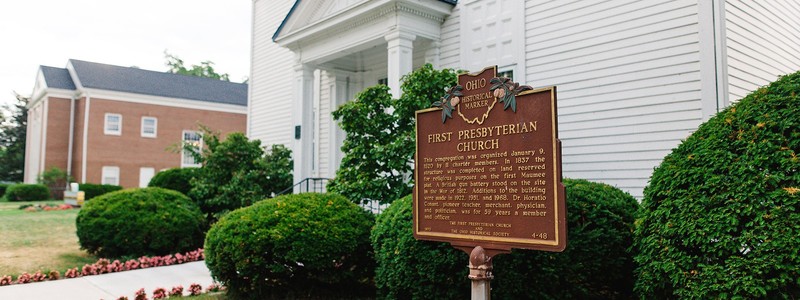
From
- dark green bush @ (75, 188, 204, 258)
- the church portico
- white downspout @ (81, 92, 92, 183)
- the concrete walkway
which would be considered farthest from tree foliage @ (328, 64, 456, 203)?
white downspout @ (81, 92, 92, 183)

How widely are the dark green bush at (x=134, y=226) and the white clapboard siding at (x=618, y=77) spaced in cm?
751

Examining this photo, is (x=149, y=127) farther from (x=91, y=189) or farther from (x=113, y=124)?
(x=91, y=189)

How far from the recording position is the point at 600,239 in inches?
202

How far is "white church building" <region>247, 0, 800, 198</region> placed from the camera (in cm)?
811

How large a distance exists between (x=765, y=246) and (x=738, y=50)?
18.7 ft

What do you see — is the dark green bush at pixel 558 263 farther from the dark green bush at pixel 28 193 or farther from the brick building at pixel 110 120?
the dark green bush at pixel 28 193

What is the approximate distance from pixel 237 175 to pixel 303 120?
2.18 meters

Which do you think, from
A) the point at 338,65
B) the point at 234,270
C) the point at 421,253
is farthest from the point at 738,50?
the point at 338,65

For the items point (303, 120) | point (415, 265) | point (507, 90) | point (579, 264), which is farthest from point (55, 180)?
point (507, 90)

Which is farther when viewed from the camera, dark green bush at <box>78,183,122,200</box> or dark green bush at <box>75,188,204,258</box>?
dark green bush at <box>78,183,122,200</box>

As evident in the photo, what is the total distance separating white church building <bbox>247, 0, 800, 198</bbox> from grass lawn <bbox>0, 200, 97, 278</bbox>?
5026 mm

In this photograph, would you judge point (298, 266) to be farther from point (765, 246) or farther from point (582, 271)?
point (765, 246)

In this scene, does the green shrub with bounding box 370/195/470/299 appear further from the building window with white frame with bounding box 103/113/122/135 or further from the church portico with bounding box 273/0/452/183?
the building window with white frame with bounding box 103/113/122/135

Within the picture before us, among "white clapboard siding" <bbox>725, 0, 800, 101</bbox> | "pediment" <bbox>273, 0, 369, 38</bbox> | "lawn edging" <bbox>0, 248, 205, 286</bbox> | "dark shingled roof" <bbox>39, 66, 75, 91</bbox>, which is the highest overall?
"dark shingled roof" <bbox>39, 66, 75, 91</bbox>
